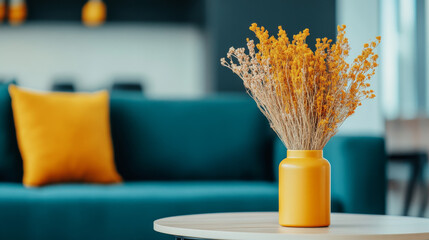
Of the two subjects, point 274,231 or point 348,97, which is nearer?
point 274,231

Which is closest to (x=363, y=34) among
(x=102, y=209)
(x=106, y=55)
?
(x=106, y=55)

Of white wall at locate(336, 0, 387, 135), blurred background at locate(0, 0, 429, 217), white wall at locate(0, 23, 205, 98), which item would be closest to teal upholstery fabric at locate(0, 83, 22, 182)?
blurred background at locate(0, 0, 429, 217)

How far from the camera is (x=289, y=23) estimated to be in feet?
15.6

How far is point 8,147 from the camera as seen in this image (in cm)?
283

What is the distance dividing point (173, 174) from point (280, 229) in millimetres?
1553

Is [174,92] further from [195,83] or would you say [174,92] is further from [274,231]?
[274,231]

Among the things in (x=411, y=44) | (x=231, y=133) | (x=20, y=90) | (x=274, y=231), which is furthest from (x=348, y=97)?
(x=411, y=44)

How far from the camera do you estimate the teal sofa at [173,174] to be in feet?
7.61

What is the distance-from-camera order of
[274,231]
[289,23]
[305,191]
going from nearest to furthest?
[274,231] < [305,191] < [289,23]

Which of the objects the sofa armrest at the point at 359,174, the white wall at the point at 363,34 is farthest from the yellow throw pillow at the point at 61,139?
the white wall at the point at 363,34

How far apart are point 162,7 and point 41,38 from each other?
1496 mm

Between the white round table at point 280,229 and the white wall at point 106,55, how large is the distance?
19.3ft

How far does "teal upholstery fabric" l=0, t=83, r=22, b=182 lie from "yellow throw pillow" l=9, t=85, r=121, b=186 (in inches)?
1.4

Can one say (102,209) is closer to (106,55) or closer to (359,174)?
(359,174)
